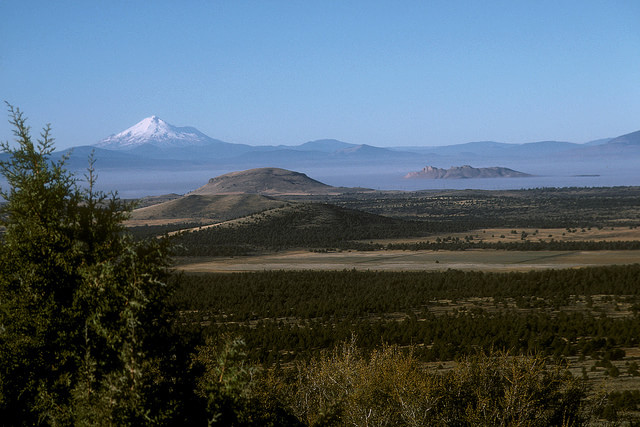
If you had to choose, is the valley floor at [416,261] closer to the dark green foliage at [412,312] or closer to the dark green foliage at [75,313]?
the dark green foliage at [412,312]

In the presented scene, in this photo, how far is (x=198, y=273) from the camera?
2057 inches

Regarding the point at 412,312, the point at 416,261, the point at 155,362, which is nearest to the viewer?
the point at 155,362

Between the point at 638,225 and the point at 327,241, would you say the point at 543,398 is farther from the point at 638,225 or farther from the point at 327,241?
the point at 638,225

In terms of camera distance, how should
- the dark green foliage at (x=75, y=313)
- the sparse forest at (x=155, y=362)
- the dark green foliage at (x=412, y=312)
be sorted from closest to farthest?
the dark green foliage at (x=75, y=313) → the sparse forest at (x=155, y=362) → the dark green foliage at (x=412, y=312)

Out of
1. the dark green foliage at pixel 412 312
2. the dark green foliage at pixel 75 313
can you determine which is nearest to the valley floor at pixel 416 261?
the dark green foliage at pixel 412 312

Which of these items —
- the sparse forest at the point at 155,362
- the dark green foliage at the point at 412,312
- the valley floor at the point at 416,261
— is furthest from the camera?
the valley floor at the point at 416,261

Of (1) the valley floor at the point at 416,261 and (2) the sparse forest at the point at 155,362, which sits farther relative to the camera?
(1) the valley floor at the point at 416,261

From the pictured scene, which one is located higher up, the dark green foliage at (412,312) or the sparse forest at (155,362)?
the sparse forest at (155,362)

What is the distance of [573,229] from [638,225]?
8.62 m

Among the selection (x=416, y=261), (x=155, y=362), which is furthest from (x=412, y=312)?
(x=155, y=362)

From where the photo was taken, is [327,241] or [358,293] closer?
[358,293]

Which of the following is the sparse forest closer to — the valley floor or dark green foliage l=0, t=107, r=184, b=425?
dark green foliage l=0, t=107, r=184, b=425

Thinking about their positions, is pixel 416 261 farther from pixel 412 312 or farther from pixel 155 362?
pixel 155 362

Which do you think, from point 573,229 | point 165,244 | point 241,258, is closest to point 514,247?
point 573,229
